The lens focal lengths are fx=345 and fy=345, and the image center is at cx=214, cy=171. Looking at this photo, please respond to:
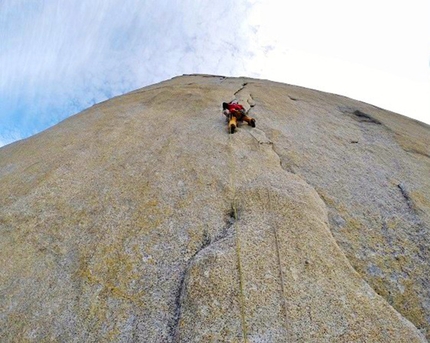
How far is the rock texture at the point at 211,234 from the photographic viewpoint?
4230 mm

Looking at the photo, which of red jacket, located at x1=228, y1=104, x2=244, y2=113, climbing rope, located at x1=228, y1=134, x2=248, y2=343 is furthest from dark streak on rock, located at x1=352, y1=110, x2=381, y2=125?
climbing rope, located at x1=228, y1=134, x2=248, y2=343

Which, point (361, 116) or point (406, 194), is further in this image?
point (361, 116)

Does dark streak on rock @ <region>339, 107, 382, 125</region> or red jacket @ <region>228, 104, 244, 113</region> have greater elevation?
dark streak on rock @ <region>339, 107, 382, 125</region>

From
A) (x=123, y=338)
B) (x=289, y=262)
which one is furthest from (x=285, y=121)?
(x=123, y=338)

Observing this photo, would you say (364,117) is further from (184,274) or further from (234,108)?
(184,274)

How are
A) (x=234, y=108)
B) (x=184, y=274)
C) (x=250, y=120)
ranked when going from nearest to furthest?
1. (x=184, y=274)
2. (x=250, y=120)
3. (x=234, y=108)

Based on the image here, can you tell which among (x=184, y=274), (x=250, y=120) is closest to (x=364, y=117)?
Result: (x=250, y=120)

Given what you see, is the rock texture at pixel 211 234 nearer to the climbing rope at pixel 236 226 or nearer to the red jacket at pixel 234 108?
the climbing rope at pixel 236 226

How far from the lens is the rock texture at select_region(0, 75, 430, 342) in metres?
4.23

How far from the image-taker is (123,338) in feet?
13.5

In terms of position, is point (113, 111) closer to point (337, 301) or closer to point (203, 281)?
point (203, 281)

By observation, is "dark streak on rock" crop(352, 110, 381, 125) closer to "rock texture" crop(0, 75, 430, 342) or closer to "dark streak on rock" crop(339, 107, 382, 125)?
"dark streak on rock" crop(339, 107, 382, 125)

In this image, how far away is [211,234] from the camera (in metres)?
5.54

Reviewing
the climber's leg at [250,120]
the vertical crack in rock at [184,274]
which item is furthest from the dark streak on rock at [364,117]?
the vertical crack in rock at [184,274]
